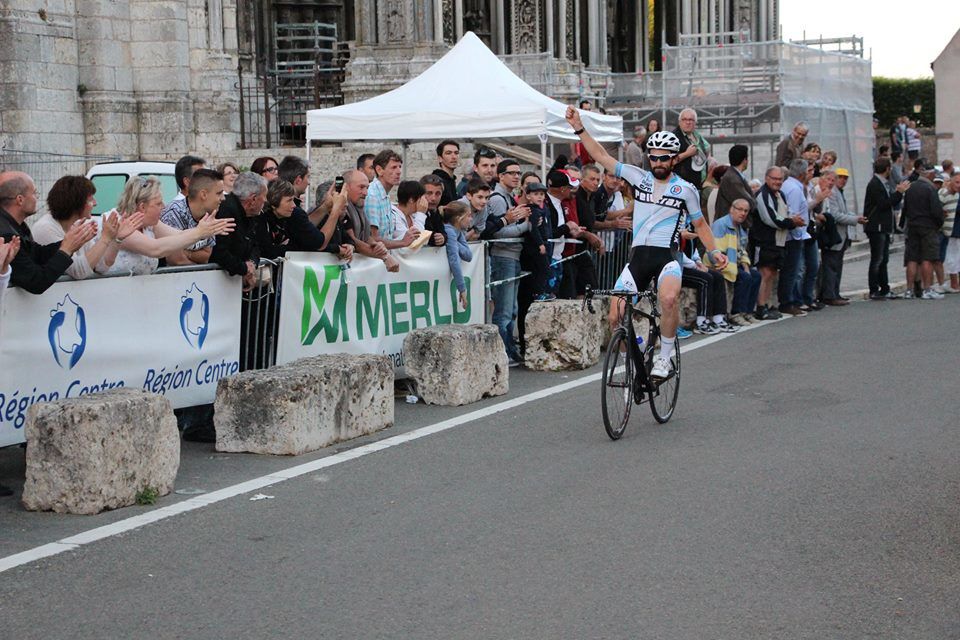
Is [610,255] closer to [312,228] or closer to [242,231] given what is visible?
[312,228]

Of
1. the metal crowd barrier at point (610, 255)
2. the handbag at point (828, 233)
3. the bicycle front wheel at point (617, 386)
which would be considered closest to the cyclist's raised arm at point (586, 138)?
the bicycle front wheel at point (617, 386)

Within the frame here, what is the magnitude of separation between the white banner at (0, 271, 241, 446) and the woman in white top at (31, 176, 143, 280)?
11 centimetres

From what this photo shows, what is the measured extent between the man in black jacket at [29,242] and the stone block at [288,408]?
1.44 metres

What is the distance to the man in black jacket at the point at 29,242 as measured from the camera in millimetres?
8234

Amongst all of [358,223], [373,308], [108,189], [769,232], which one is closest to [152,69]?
[108,189]

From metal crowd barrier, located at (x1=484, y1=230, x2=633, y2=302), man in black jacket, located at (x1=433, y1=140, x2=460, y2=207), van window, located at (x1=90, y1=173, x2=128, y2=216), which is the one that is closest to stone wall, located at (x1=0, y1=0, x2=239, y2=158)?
van window, located at (x1=90, y1=173, x2=128, y2=216)

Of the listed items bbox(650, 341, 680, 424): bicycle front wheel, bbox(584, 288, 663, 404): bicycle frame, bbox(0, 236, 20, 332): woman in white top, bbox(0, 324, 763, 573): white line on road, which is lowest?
bbox(0, 324, 763, 573): white line on road

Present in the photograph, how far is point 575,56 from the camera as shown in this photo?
40750 millimetres

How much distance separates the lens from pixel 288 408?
918cm

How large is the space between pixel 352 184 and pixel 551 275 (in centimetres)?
318

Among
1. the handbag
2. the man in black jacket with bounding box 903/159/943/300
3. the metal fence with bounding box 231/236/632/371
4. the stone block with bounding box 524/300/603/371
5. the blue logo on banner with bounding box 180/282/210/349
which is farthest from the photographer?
the man in black jacket with bounding box 903/159/943/300

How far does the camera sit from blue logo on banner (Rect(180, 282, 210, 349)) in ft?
31.9

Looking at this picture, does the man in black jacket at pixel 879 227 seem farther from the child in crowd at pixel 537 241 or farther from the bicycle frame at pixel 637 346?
the bicycle frame at pixel 637 346

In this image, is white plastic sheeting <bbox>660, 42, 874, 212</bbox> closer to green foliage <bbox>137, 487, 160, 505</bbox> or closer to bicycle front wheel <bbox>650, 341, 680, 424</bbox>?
bicycle front wheel <bbox>650, 341, 680, 424</bbox>
